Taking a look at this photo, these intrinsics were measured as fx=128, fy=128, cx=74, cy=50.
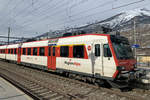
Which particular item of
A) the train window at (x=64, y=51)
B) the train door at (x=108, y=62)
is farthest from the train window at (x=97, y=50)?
the train window at (x=64, y=51)

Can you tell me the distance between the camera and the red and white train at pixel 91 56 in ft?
22.9

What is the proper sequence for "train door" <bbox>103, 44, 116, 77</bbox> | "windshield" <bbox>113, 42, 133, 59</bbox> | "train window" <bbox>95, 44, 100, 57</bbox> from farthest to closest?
1. "train window" <bbox>95, 44, 100, 57</bbox>
2. "windshield" <bbox>113, 42, 133, 59</bbox>
3. "train door" <bbox>103, 44, 116, 77</bbox>

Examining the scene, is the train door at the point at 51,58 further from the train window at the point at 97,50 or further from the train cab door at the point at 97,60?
the train window at the point at 97,50

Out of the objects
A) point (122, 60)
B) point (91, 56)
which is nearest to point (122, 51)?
point (122, 60)

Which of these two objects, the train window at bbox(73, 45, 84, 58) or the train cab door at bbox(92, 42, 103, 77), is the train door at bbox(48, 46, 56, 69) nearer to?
the train window at bbox(73, 45, 84, 58)

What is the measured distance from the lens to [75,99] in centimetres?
581

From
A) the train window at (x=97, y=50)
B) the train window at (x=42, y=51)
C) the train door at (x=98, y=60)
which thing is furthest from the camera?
the train window at (x=42, y=51)

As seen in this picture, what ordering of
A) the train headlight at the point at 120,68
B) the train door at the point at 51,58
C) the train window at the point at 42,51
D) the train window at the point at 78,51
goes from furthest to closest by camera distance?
the train window at the point at 42,51 → the train door at the point at 51,58 → the train window at the point at 78,51 → the train headlight at the point at 120,68

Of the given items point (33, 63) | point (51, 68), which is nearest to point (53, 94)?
point (51, 68)

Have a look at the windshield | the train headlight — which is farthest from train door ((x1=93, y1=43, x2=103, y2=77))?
the train headlight

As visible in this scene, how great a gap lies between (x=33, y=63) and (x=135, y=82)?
10.1 meters

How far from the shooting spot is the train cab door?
7.51 m

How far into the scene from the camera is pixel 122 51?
745 centimetres

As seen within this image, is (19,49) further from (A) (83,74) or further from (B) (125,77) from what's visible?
(B) (125,77)
